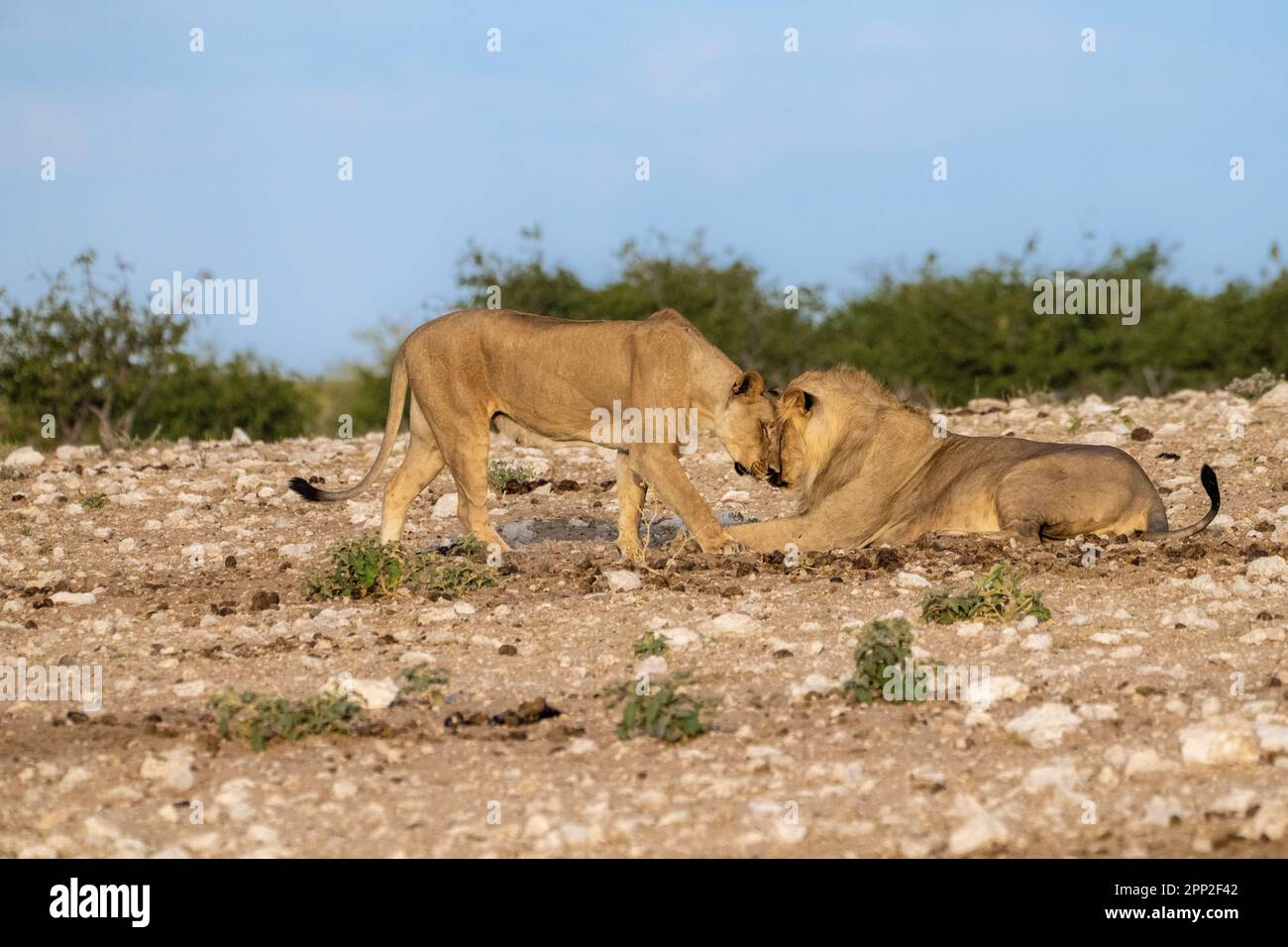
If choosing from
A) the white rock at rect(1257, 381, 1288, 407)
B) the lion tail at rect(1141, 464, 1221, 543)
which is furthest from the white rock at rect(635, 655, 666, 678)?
Answer: the white rock at rect(1257, 381, 1288, 407)

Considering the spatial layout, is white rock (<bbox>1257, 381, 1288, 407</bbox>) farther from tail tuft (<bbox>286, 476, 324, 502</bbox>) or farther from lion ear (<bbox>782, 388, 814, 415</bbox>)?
tail tuft (<bbox>286, 476, 324, 502</bbox>)

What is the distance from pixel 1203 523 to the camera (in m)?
9.35

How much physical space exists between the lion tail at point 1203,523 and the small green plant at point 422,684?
4.38m

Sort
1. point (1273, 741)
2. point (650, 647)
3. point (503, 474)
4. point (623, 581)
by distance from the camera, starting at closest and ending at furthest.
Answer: point (1273, 741)
point (650, 647)
point (623, 581)
point (503, 474)

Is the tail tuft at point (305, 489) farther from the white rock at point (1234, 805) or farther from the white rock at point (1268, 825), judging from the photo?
the white rock at point (1268, 825)

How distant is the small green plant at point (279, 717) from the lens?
6.22 metres

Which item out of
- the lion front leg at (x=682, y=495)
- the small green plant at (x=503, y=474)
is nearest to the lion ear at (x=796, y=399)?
the lion front leg at (x=682, y=495)

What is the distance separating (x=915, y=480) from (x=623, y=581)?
7.55ft

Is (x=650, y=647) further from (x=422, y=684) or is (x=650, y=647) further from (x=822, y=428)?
(x=822, y=428)

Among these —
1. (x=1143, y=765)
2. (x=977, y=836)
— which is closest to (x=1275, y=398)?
(x=1143, y=765)

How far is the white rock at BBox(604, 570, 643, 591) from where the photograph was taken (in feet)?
29.5

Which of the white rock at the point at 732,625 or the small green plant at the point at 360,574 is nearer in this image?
the white rock at the point at 732,625

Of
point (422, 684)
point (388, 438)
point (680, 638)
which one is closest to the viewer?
point (422, 684)

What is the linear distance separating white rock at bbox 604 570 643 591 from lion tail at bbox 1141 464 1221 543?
2.81 m
